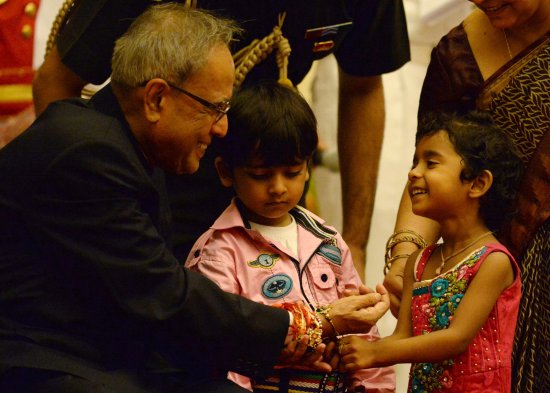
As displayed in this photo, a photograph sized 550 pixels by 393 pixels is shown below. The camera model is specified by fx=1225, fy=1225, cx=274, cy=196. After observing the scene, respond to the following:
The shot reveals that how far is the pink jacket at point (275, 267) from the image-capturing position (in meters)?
3.00

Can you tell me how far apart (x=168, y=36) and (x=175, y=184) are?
684 millimetres

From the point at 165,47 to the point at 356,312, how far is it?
0.76 m

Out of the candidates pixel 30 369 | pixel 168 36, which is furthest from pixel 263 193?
pixel 30 369

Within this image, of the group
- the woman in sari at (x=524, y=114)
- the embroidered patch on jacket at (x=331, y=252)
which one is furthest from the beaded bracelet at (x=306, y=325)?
the woman in sari at (x=524, y=114)

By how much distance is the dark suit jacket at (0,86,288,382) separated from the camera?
2660mm

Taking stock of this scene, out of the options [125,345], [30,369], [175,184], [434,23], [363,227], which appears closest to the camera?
[30,369]

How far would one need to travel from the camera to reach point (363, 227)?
3.85m

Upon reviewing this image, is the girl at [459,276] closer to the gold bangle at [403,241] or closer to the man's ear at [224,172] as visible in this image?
the gold bangle at [403,241]

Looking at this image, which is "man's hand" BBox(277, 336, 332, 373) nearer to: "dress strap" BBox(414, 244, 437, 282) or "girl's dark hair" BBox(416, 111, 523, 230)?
"dress strap" BBox(414, 244, 437, 282)

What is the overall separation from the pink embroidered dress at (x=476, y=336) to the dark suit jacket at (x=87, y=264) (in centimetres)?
44

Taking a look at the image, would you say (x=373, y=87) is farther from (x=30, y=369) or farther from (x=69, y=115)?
(x=30, y=369)

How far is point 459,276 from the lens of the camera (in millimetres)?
2889

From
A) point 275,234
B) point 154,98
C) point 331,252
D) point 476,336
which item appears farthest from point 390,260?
point 154,98

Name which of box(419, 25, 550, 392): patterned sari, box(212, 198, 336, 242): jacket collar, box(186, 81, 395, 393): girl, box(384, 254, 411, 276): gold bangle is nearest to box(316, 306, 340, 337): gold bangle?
box(186, 81, 395, 393): girl
